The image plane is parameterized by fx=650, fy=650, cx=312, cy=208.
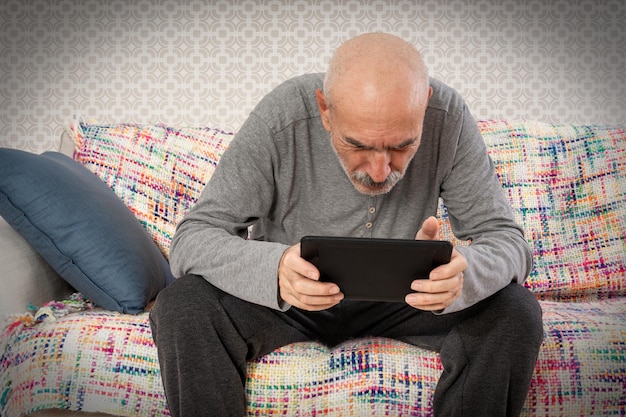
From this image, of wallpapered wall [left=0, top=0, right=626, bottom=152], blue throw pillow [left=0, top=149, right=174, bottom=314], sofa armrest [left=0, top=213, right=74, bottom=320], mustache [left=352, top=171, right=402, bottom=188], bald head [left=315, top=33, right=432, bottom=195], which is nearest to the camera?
bald head [left=315, top=33, right=432, bottom=195]

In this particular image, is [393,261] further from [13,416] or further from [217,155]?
[217,155]

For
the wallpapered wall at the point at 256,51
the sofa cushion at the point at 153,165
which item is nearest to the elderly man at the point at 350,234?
the sofa cushion at the point at 153,165

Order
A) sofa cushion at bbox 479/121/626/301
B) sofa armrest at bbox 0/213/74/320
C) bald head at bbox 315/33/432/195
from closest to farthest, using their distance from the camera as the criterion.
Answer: bald head at bbox 315/33/432/195
sofa armrest at bbox 0/213/74/320
sofa cushion at bbox 479/121/626/301

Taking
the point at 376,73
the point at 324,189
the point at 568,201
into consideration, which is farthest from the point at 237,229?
the point at 568,201

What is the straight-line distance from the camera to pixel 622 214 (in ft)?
6.52

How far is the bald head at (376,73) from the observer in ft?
3.93

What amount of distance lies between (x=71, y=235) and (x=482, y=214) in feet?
3.21

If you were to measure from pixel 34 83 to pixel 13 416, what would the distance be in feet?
4.75

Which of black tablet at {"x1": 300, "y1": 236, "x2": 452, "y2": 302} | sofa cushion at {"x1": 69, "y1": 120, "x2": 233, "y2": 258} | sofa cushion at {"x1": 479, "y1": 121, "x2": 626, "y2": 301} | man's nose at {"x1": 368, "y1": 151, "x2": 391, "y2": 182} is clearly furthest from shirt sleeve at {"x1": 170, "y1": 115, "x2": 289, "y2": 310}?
sofa cushion at {"x1": 479, "y1": 121, "x2": 626, "y2": 301}

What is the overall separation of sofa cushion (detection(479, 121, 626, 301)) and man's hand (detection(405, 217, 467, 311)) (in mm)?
863

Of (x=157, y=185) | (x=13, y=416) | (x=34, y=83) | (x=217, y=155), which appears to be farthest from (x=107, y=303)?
(x=34, y=83)

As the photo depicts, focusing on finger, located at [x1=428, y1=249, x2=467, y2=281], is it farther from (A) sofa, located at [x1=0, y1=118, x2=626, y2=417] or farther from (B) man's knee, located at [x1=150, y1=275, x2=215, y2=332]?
(B) man's knee, located at [x1=150, y1=275, x2=215, y2=332]

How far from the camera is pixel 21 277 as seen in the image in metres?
1.53

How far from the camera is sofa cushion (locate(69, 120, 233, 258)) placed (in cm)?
194
